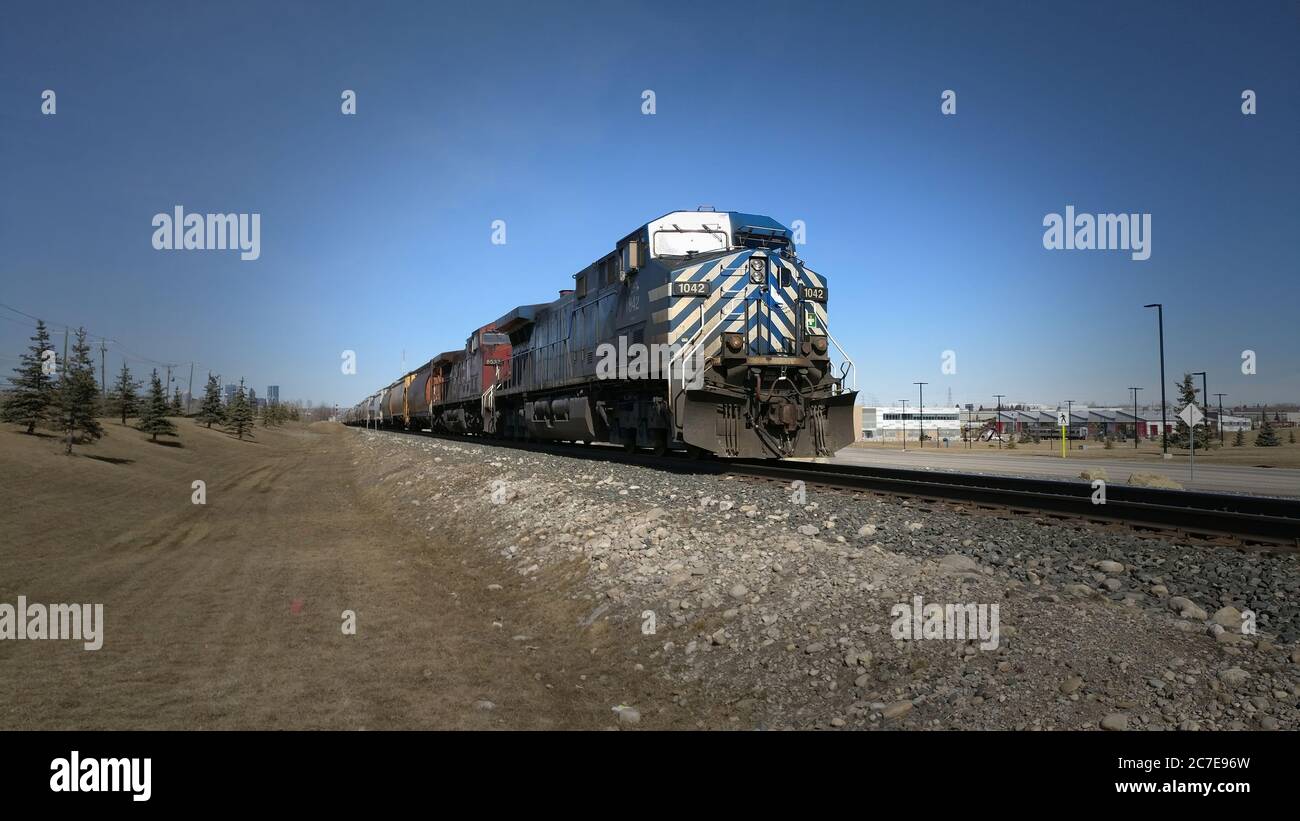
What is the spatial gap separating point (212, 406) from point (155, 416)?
64.6 ft

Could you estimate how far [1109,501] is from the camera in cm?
812

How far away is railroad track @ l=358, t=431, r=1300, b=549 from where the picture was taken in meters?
6.67

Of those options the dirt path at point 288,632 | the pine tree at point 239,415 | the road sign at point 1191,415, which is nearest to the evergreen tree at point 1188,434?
the road sign at point 1191,415

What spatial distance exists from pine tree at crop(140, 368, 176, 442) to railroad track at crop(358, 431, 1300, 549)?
3532cm

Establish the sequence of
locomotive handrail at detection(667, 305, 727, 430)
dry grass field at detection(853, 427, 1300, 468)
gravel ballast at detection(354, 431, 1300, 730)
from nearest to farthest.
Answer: gravel ballast at detection(354, 431, 1300, 730)
locomotive handrail at detection(667, 305, 727, 430)
dry grass field at detection(853, 427, 1300, 468)

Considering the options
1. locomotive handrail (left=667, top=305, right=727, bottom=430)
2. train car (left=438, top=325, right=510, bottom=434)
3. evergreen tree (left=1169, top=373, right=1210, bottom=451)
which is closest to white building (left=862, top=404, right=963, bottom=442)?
evergreen tree (left=1169, top=373, right=1210, bottom=451)

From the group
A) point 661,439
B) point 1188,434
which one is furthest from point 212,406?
point 1188,434

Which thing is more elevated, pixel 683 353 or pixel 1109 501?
pixel 683 353

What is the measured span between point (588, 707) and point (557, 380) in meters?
16.1

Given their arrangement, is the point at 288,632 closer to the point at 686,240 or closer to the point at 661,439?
the point at 661,439

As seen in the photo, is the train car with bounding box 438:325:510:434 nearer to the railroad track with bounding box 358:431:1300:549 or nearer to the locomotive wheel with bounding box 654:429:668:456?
the locomotive wheel with bounding box 654:429:668:456

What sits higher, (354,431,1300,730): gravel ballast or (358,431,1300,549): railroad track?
(358,431,1300,549): railroad track

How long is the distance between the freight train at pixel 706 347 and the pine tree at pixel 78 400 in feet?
62.6
